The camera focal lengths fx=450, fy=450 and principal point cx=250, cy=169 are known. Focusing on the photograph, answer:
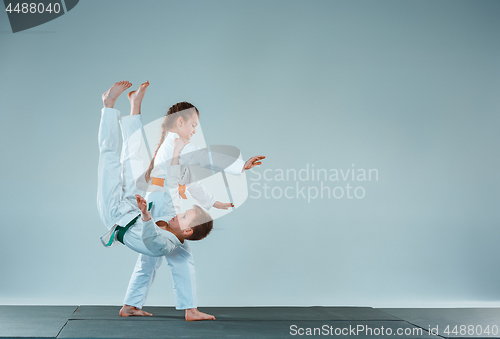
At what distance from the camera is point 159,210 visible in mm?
2473

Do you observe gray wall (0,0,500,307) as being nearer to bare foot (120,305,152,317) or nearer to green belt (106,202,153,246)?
bare foot (120,305,152,317)

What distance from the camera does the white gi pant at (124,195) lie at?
Answer: 227 cm

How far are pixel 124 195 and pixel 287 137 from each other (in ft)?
5.69

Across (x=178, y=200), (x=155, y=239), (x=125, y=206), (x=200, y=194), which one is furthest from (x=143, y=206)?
(x=200, y=194)

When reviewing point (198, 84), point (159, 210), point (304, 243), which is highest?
point (198, 84)

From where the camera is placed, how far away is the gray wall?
3545 millimetres

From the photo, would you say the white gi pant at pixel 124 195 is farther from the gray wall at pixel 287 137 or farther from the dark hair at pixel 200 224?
the gray wall at pixel 287 137

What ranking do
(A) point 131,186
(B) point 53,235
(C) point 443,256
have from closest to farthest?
(A) point 131,186 < (B) point 53,235 < (C) point 443,256

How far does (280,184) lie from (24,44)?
2.37 meters

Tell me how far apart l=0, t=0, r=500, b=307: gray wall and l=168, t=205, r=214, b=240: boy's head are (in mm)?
1215

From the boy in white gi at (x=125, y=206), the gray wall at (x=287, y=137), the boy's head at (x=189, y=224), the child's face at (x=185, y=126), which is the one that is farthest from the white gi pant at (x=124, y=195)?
the gray wall at (x=287, y=137)

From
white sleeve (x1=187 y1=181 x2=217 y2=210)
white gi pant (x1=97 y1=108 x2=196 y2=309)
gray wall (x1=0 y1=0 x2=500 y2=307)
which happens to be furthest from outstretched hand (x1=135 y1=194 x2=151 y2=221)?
gray wall (x1=0 y1=0 x2=500 y2=307)

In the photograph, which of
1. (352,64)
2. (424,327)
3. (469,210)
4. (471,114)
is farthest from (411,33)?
(424,327)

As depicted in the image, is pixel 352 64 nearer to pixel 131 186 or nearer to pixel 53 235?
pixel 131 186
